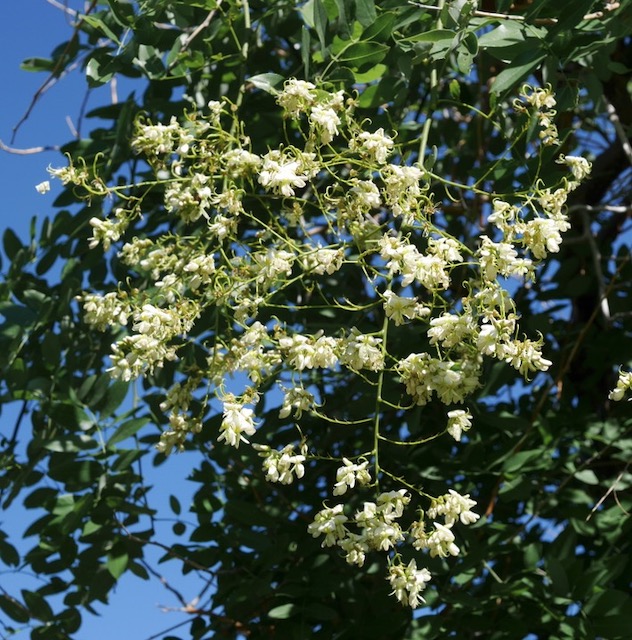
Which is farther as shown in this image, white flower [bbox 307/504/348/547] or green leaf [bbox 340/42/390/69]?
green leaf [bbox 340/42/390/69]

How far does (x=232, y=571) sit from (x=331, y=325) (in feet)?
1.54

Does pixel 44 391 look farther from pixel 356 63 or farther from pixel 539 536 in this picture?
pixel 539 536

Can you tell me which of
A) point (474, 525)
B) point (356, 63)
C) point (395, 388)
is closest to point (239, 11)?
point (356, 63)

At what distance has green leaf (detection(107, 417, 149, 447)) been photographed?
162 centimetres

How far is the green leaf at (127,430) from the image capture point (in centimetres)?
162

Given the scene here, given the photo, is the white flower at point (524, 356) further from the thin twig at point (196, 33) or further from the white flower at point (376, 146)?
the thin twig at point (196, 33)

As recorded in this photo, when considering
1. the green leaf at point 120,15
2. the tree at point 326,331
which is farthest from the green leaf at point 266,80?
the green leaf at point 120,15

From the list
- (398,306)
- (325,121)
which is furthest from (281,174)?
(398,306)

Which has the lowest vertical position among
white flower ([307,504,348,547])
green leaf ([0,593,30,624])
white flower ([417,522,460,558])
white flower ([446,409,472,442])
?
white flower ([417,522,460,558])

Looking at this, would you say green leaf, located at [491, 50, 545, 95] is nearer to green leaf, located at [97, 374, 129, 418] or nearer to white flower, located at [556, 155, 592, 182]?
white flower, located at [556, 155, 592, 182]

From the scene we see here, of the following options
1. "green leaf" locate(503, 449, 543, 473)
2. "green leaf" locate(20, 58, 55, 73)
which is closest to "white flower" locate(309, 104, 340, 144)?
"green leaf" locate(503, 449, 543, 473)

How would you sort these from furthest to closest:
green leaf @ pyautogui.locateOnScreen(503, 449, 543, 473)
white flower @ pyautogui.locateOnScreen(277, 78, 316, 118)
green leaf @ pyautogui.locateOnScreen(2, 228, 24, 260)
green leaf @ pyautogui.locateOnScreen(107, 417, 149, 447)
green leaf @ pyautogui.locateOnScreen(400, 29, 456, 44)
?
green leaf @ pyautogui.locateOnScreen(2, 228, 24, 260) → green leaf @ pyautogui.locateOnScreen(503, 449, 543, 473) → green leaf @ pyautogui.locateOnScreen(107, 417, 149, 447) → green leaf @ pyautogui.locateOnScreen(400, 29, 456, 44) → white flower @ pyautogui.locateOnScreen(277, 78, 316, 118)

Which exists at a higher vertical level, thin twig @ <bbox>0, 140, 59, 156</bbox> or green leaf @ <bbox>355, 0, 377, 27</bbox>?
thin twig @ <bbox>0, 140, 59, 156</bbox>

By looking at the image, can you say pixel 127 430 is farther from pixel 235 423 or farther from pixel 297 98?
pixel 297 98
